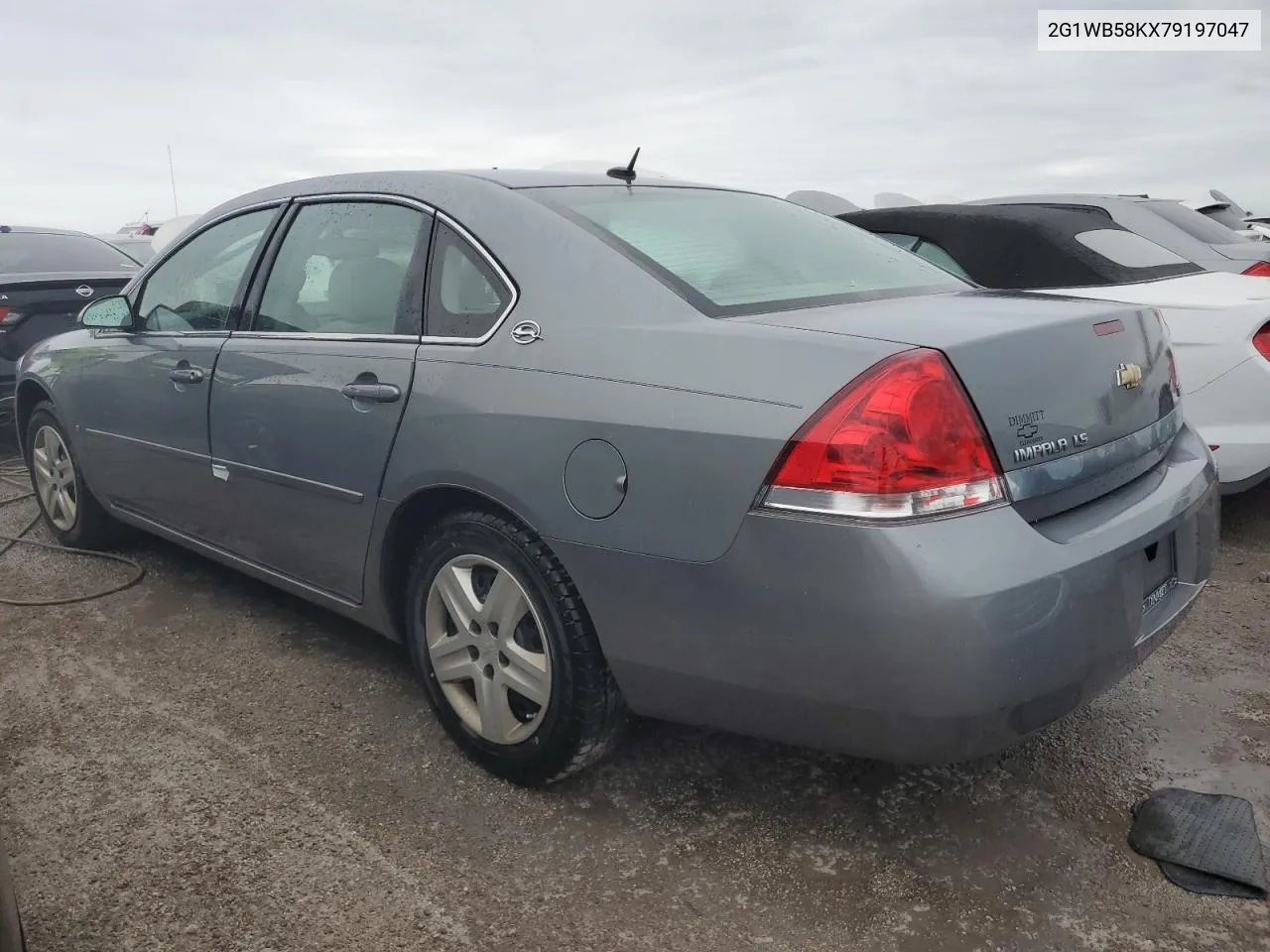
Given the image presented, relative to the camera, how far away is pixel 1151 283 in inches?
176

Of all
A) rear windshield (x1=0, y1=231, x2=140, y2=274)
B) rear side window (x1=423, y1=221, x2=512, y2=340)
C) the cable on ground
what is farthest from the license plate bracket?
rear windshield (x1=0, y1=231, x2=140, y2=274)

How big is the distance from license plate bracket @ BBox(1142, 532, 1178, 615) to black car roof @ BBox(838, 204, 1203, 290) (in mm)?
2490

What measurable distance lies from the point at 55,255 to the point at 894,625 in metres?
7.18

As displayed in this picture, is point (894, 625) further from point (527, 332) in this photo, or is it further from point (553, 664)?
point (527, 332)

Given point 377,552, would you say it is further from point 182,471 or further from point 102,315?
point 102,315

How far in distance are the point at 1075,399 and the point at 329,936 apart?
5.87ft

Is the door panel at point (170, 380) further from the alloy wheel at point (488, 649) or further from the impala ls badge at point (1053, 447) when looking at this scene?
the impala ls badge at point (1053, 447)

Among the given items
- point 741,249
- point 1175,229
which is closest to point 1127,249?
point 1175,229

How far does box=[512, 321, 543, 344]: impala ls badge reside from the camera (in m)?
2.40

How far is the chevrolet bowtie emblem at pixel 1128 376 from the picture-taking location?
2.25 meters

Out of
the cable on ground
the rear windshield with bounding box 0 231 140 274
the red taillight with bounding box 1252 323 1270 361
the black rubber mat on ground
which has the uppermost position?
the rear windshield with bounding box 0 231 140 274

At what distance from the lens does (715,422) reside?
6.61ft

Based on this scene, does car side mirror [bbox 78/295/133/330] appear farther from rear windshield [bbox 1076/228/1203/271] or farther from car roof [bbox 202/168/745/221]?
rear windshield [bbox 1076/228/1203/271]

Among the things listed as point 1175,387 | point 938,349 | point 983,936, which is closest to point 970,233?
point 1175,387
